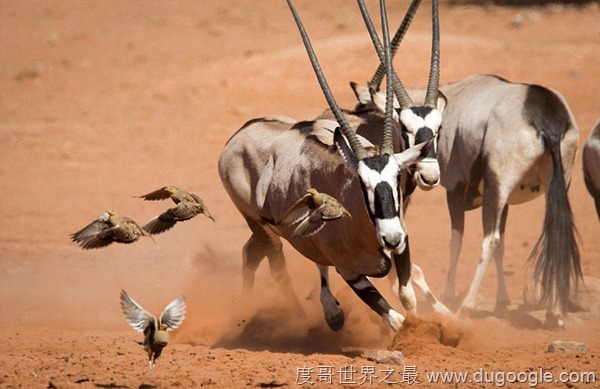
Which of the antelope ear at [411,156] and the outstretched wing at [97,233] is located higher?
the antelope ear at [411,156]

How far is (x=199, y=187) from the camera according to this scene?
15781 mm

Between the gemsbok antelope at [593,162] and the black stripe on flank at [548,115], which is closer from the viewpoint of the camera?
the black stripe on flank at [548,115]

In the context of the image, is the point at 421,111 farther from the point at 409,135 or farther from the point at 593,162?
the point at 593,162

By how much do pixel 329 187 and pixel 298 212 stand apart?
2.34ft

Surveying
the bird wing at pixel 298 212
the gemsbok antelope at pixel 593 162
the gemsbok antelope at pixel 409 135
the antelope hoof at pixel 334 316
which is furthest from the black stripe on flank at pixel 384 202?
the gemsbok antelope at pixel 593 162

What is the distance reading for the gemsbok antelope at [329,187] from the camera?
6.89m

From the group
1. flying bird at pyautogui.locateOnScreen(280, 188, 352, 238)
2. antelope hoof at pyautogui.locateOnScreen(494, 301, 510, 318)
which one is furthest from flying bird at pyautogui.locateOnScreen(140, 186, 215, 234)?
antelope hoof at pyautogui.locateOnScreen(494, 301, 510, 318)

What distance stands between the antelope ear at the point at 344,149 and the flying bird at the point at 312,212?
1.18ft

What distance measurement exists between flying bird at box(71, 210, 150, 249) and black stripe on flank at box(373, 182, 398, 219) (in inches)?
59.5

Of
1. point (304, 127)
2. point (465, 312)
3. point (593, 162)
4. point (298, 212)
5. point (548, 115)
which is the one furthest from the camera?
point (593, 162)

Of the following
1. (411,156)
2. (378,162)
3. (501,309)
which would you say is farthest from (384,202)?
(501,309)

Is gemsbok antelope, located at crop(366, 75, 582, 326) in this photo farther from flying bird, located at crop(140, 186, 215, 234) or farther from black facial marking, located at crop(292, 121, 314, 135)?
flying bird, located at crop(140, 186, 215, 234)

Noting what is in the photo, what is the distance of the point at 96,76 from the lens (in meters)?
22.3

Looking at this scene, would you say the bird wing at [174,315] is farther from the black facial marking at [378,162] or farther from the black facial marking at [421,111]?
the black facial marking at [421,111]
